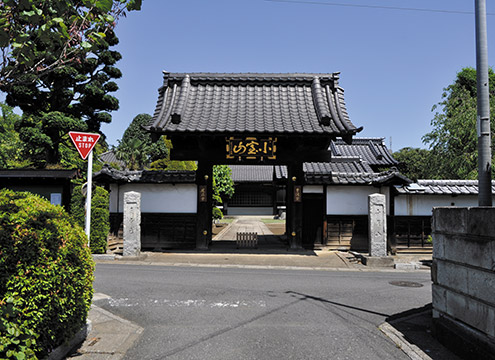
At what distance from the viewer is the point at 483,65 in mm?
5438

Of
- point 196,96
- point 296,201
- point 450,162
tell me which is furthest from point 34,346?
point 450,162

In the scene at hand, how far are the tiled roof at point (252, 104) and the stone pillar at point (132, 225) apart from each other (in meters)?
2.84

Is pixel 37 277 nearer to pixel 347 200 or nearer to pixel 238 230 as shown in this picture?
pixel 347 200

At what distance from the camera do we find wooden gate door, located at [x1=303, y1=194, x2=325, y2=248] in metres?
16.7

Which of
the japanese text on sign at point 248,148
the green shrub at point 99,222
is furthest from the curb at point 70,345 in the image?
the japanese text on sign at point 248,148

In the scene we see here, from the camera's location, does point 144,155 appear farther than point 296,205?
Yes

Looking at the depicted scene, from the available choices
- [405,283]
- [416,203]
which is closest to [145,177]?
[405,283]

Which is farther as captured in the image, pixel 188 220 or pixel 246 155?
pixel 188 220

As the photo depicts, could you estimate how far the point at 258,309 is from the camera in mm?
6809

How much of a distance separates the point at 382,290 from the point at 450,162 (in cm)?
1643

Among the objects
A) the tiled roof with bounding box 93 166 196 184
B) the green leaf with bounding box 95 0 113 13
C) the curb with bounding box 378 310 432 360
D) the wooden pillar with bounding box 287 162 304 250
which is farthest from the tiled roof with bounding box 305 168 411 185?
the green leaf with bounding box 95 0 113 13

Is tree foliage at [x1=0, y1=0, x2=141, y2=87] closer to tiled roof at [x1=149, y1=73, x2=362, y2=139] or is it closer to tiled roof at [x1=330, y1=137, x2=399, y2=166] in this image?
tiled roof at [x1=149, y1=73, x2=362, y2=139]

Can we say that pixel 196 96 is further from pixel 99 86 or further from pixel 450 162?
pixel 450 162

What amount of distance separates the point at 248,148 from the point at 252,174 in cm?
2942
